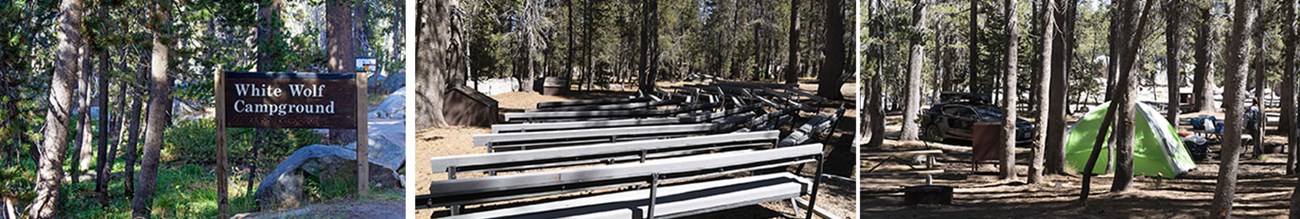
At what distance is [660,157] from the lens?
108 inches

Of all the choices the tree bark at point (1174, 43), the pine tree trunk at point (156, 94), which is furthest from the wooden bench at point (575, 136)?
the tree bark at point (1174, 43)

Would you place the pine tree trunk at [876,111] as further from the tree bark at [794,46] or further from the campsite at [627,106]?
the tree bark at [794,46]

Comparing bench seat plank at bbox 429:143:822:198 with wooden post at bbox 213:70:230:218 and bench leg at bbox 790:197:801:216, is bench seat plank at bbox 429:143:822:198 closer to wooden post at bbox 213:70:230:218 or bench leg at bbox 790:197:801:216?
bench leg at bbox 790:197:801:216

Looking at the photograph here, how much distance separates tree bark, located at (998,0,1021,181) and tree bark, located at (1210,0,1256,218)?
4.83 feet

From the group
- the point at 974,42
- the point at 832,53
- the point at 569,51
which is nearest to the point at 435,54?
the point at 569,51

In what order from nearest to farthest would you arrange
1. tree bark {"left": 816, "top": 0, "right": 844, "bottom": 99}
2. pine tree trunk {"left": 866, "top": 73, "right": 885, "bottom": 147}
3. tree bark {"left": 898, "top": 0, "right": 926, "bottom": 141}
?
tree bark {"left": 816, "top": 0, "right": 844, "bottom": 99}
pine tree trunk {"left": 866, "top": 73, "right": 885, "bottom": 147}
tree bark {"left": 898, "top": 0, "right": 926, "bottom": 141}

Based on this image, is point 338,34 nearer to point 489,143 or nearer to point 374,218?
point 374,218

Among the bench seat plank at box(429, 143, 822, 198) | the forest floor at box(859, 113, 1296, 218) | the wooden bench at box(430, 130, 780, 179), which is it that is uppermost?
the wooden bench at box(430, 130, 780, 179)

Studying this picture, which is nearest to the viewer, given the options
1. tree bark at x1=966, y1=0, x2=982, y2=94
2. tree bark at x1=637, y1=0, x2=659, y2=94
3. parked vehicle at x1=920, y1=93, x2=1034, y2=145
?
tree bark at x1=637, y1=0, x2=659, y2=94

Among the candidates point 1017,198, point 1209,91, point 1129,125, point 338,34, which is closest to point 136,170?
point 338,34

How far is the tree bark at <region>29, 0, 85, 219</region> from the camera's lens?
495 cm

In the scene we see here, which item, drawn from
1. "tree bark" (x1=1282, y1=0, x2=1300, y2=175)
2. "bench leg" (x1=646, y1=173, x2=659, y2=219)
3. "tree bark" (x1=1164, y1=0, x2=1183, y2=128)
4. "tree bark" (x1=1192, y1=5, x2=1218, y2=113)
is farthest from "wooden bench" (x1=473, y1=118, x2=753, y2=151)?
"tree bark" (x1=1192, y1=5, x2=1218, y2=113)

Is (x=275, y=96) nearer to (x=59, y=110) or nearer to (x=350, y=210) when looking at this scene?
(x=350, y=210)

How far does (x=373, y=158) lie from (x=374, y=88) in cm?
34
